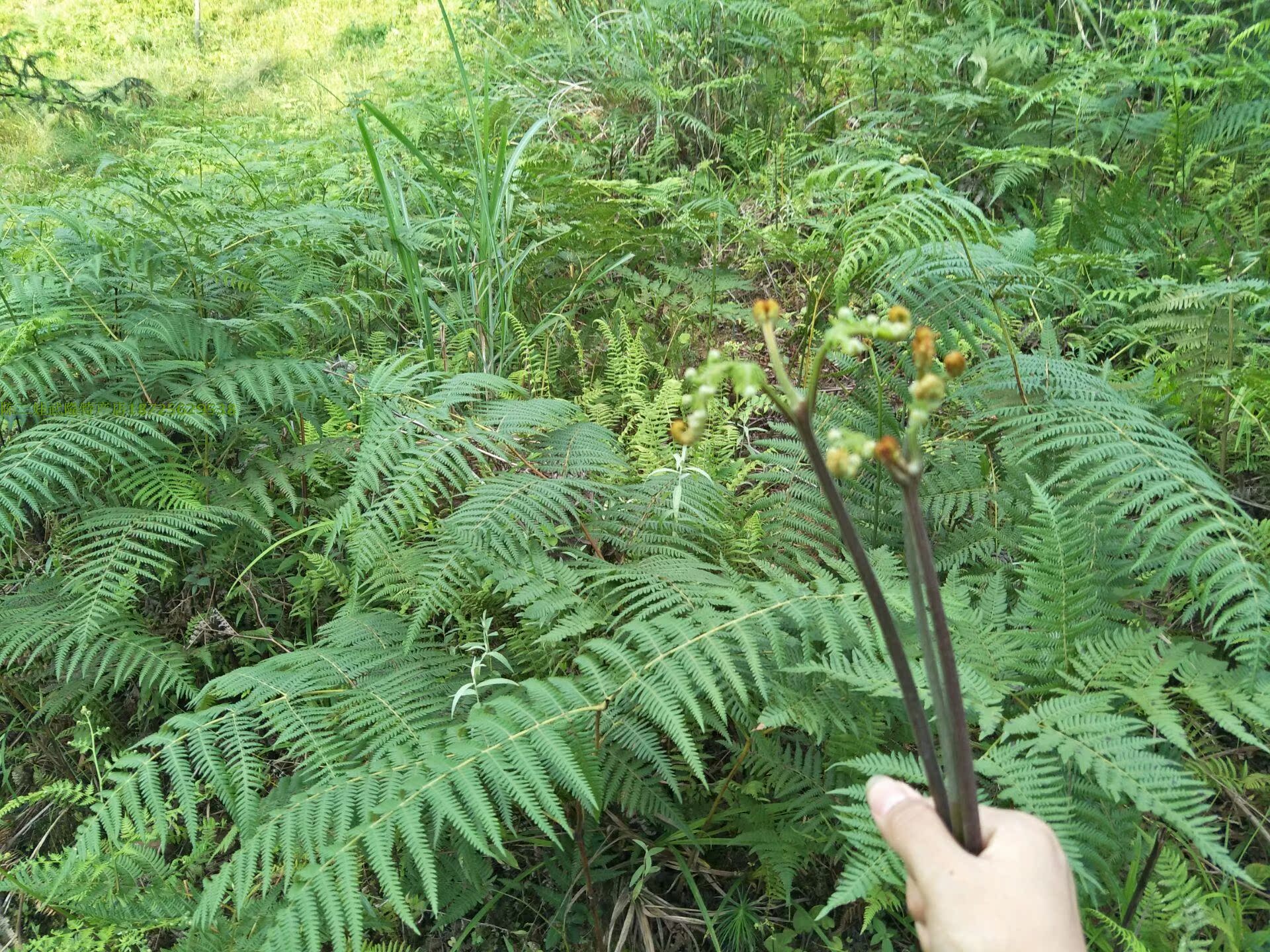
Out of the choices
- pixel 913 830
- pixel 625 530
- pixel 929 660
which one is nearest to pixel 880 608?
pixel 929 660

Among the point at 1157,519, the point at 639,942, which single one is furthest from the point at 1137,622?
the point at 639,942

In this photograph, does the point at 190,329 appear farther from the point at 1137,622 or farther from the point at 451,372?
the point at 1137,622

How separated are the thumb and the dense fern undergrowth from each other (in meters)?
0.50

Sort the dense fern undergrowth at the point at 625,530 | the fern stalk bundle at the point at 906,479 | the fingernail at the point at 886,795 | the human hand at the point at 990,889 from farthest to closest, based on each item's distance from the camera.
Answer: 1. the dense fern undergrowth at the point at 625,530
2. the fingernail at the point at 886,795
3. the human hand at the point at 990,889
4. the fern stalk bundle at the point at 906,479

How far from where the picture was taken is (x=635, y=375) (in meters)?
2.64

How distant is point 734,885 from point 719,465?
1.13 meters

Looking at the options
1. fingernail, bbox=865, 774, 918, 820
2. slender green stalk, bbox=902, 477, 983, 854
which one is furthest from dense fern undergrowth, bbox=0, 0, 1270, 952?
slender green stalk, bbox=902, 477, 983, 854

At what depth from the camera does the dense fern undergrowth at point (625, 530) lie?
145cm

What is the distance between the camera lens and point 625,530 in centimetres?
204

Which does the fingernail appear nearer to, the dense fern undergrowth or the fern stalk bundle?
the fern stalk bundle

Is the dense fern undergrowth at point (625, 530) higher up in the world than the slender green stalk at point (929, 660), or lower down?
lower down

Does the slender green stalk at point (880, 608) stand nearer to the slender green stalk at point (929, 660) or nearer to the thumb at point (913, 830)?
the slender green stalk at point (929, 660)

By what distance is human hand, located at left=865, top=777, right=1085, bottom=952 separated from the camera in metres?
0.72

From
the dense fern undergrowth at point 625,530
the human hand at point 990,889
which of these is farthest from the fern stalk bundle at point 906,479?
the dense fern undergrowth at point 625,530
